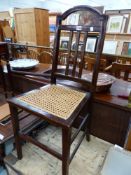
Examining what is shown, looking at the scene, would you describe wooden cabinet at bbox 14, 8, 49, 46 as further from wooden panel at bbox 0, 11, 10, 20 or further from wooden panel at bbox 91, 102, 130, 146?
wooden panel at bbox 91, 102, 130, 146

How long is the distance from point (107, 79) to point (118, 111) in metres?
0.31

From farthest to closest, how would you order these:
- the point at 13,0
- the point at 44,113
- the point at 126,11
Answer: the point at 13,0
the point at 126,11
the point at 44,113

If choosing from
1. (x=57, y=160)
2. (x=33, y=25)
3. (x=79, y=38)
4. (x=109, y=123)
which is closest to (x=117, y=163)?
(x=109, y=123)

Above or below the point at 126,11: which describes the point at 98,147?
below

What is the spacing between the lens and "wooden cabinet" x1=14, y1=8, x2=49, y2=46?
3.29m

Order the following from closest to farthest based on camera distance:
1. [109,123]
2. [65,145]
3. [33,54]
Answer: [65,145] → [109,123] → [33,54]

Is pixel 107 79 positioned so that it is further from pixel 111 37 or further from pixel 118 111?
pixel 111 37

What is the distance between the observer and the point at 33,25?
3346mm

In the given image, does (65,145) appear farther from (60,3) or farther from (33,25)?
(60,3)

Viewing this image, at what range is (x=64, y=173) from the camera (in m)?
0.85

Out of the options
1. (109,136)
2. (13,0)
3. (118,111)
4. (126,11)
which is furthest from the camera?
(13,0)

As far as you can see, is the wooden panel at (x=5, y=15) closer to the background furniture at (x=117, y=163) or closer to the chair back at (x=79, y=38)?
the chair back at (x=79, y=38)

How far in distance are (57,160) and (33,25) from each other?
122 inches

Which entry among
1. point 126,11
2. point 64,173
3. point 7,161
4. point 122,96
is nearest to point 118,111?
point 122,96
